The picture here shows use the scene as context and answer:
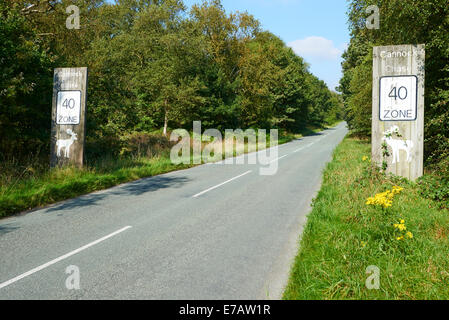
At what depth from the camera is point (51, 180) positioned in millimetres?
9391

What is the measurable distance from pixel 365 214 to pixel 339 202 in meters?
1.16

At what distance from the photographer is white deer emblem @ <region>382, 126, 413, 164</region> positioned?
29.0ft

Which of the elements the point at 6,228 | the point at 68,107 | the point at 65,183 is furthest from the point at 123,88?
the point at 6,228

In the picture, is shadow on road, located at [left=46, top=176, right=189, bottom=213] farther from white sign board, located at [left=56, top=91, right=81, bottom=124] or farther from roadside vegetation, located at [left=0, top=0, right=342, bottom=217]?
white sign board, located at [left=56, top=91, right=81, bottom=124]

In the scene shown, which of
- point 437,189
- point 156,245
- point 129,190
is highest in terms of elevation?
point 437,189

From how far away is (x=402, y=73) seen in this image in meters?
8.74

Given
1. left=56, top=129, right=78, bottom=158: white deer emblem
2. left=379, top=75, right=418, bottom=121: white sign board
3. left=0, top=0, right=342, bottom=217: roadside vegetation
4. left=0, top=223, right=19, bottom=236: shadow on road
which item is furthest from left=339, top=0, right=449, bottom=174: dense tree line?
left=56, top=129, right=78, bottom=158: white deer emblem

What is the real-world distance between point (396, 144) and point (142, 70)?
83.0 ft

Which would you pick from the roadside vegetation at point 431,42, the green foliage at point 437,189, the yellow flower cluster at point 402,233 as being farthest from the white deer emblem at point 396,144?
the yellow flower cluster at point 402,233

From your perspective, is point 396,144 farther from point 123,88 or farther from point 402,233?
point 123,88
